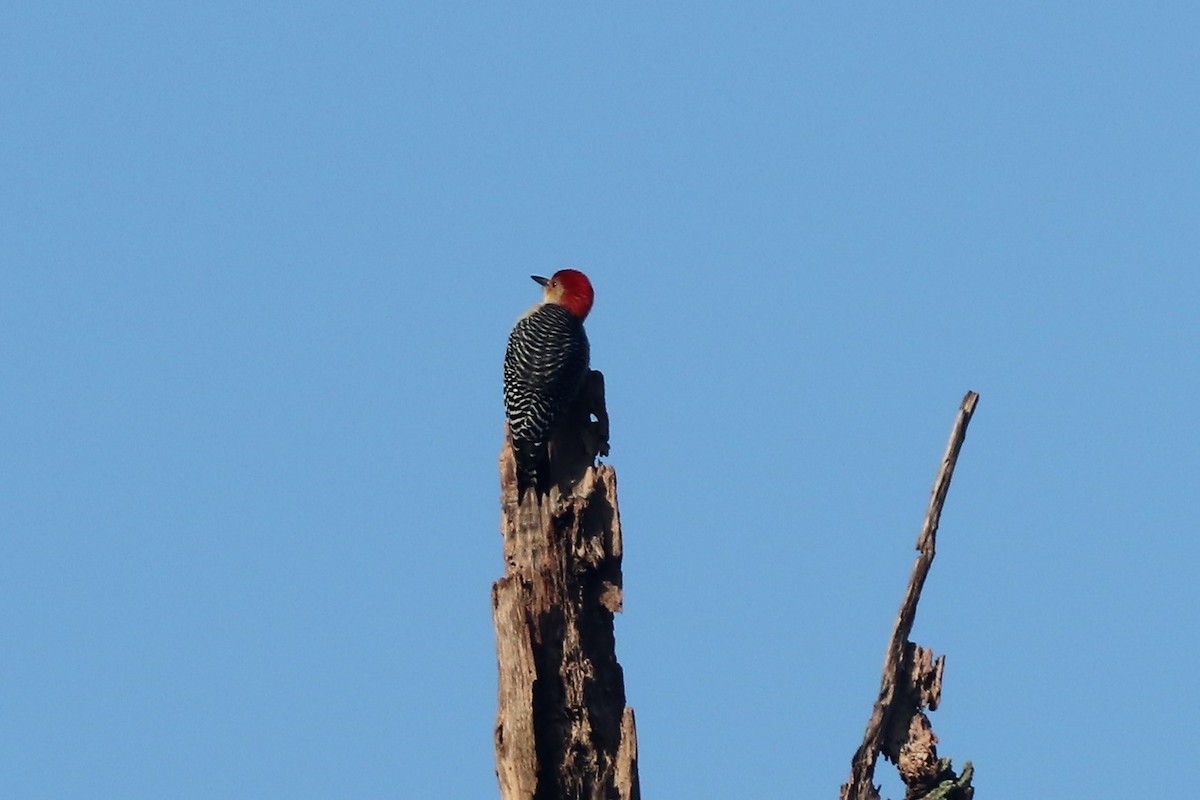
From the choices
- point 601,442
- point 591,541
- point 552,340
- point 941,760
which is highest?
point 552,340

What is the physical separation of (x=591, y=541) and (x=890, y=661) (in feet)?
6.83

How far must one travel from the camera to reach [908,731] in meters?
11.2

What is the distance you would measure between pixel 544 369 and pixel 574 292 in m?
2.45

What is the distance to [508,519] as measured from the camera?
41.0ft

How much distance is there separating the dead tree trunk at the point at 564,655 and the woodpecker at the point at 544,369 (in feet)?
1.26

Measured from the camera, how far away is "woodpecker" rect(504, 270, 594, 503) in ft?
42.6

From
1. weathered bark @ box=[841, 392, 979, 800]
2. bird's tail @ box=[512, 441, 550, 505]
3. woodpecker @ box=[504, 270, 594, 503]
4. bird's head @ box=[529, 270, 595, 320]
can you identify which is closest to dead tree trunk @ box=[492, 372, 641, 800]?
bird's tail @ box=[512, 441, 550, 505]

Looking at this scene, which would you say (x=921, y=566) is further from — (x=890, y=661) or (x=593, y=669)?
(x=593, y=669)

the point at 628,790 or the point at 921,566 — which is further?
the point at 628,790

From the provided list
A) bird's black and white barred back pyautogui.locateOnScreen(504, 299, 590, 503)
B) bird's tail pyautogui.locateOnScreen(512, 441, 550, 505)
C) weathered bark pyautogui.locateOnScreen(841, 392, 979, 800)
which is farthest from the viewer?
bird's black and white barred back pyautogui.locateOnScreen(504, 299, 590, 503)

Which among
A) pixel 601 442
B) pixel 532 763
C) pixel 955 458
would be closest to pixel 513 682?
pixel 532 763

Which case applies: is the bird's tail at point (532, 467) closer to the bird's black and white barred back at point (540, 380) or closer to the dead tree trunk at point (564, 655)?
the bird's black and white barred back at point (540, 380)

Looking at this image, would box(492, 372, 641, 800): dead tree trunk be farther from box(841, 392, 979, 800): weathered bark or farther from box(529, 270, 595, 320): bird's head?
box(529, 270, 595, 320): bird's head

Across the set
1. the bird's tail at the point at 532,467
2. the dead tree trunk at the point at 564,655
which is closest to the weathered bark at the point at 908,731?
the dead tree trunk at the point at 564,655
